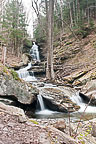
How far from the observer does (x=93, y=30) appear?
1845 centimetres

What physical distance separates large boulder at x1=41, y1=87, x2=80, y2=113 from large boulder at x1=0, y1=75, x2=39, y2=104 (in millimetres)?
1176

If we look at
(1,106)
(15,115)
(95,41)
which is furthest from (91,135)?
(95,41)

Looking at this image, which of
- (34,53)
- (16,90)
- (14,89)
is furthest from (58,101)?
(34,53)

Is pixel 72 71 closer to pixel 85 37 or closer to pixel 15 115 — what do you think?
pixel 85 37

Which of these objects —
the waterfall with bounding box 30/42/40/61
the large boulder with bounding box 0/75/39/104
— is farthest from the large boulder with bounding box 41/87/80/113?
the waterfall with bounding box 30/42/40/61

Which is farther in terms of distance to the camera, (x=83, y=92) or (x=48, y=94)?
(x=83, y=92)

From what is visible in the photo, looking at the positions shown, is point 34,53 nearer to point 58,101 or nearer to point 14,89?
point 58,101

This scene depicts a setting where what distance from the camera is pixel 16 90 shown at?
6141 millimetres

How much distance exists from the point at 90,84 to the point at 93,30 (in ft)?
41.5

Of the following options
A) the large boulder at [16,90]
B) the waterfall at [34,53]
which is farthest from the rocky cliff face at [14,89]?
the waterfall at [34,53]

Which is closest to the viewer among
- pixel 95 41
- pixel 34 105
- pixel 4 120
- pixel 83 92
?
pixel 4 120

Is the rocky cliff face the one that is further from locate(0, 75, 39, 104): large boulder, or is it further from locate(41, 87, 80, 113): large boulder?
locate(41, 87, 80, 113): large boulder

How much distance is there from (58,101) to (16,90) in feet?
9.07

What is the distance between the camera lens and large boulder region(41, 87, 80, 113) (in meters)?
7.11
